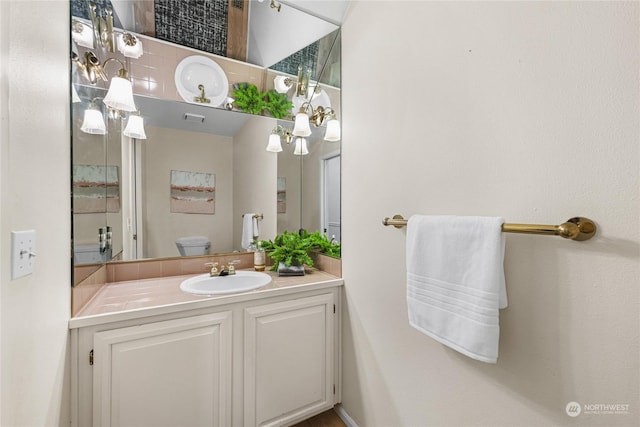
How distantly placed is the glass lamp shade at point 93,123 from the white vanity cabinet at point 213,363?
2.54 ft

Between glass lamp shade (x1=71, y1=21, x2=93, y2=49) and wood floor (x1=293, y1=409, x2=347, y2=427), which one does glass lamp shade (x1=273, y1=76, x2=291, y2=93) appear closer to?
glass lamp shade (x1=71, y1=21, x2=93, y2=49)

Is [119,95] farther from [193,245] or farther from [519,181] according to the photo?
[519,181]

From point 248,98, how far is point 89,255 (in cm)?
131

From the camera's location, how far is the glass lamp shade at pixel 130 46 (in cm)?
149

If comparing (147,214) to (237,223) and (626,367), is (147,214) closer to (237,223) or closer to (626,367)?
(237,223)

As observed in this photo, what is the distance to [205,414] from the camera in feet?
3.82

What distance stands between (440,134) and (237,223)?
1371 millimetres

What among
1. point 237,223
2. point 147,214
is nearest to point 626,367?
point 237,223

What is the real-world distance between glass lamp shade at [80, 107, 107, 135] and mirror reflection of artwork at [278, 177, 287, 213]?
3.39 feet

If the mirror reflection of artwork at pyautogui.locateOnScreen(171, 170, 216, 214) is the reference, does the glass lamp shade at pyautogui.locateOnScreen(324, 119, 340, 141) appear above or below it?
above

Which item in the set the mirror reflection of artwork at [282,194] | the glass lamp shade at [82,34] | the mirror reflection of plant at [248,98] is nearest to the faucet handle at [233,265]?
the mirror reflection of artwork at [282,194]

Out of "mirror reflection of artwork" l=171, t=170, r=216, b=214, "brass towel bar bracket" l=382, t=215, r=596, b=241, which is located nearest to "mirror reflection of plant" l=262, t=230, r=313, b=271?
"mirror reflection of artwork" l=171, t=170, r=216, b=214

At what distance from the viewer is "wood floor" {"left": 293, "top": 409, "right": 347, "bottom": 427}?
1.51 m

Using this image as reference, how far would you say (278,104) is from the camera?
75.9 inches
